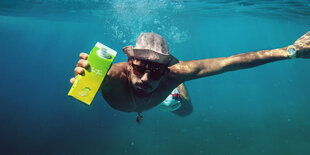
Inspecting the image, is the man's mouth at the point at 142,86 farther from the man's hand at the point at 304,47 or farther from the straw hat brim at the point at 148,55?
the man's hand at the point at 304,47

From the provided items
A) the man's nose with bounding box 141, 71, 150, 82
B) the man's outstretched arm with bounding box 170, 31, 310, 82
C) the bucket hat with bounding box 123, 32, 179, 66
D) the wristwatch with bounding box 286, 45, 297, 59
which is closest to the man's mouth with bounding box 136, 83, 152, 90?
the man's nose with bounding box 141, 71, 150, 82

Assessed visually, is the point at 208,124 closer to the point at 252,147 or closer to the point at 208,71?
the point at 252,147

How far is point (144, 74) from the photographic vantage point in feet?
8.10

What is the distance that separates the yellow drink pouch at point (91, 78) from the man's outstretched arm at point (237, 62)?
5.44ft

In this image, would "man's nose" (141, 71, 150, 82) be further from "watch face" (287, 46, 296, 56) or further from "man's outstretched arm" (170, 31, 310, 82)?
"watch face" (287, 46, 296, 56)

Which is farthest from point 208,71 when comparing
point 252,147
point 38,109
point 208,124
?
point 38,109

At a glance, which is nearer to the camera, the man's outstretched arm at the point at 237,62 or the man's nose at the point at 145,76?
the man's nose at the point at 145,76

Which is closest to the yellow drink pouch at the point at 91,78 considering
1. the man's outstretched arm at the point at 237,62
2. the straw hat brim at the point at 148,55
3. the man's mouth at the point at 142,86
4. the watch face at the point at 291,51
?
the straw hat brim at the point at 148,55

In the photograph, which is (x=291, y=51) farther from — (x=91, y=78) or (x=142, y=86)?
(x=91, y=78)

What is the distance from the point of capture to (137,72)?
2494 millimetres

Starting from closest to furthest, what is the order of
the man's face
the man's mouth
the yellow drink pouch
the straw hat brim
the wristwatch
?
1. the yellow drink pouch
2. the straw hat brim
3. the man's face
4. the man's mouth
5. the wristwatch

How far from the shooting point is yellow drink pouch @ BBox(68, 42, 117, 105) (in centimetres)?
169

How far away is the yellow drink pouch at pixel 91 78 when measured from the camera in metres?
Answer: 1.69

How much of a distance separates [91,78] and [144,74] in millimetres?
884
